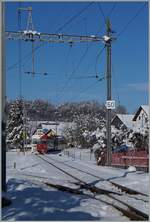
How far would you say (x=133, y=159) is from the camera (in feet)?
103

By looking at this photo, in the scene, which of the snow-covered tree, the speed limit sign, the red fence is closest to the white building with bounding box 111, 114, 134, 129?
the snow-covered tree

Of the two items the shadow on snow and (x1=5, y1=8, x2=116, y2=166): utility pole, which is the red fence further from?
the shadow on snow

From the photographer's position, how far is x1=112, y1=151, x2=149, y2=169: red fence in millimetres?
30775

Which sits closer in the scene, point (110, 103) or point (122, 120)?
point (110, 103)

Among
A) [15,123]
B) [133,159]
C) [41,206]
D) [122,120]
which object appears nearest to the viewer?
[41,206]

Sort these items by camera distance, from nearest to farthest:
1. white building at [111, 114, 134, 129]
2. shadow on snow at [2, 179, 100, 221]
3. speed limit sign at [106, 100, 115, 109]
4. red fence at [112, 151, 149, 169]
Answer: shadow on snow at [2, 179, 100, 221] < red fence at [112, 151, 149, 169] < speed limit sign at [106, 100, 115, 109] < white building at [111, 114, 134, 129]

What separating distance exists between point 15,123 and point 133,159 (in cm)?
5542

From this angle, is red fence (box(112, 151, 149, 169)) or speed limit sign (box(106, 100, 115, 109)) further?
speed limit sign (box(106, 100, 115, 109))

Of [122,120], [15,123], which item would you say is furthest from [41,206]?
[122,120]

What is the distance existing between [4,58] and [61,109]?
394ft

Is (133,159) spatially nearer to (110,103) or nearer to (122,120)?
(110,103)

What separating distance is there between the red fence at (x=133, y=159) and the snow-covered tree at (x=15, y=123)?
50.3 m

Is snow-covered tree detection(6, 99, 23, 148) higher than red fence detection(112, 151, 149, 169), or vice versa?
snow-covered tree detection(6, 99, 23, 148)

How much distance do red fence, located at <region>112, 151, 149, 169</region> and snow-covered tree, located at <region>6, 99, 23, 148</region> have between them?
1979 inches
